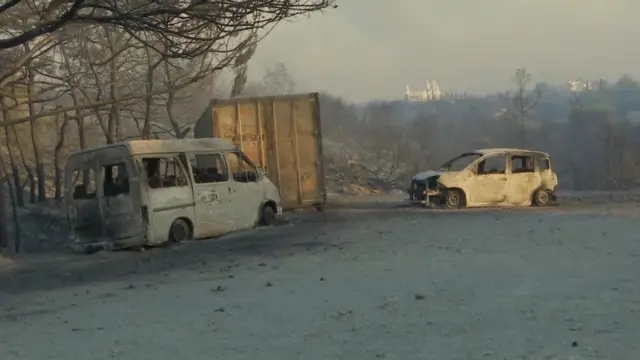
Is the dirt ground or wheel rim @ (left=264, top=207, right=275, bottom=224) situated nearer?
the dirt ground

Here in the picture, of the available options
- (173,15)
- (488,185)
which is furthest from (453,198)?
(173,15)

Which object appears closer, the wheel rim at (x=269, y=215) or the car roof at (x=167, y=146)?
the car roof at (x=167, y=146)

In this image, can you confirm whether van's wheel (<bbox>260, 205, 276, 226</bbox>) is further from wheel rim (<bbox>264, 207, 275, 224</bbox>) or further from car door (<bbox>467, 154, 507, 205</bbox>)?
car door (<bbox>467, 154, 507, 205</bbox>)

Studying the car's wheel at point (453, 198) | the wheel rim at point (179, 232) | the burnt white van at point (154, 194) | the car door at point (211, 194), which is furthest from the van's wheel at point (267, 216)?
the car's wheel at point (453, 198)

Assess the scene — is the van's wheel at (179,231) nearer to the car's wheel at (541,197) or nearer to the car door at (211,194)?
the car door at (211,194)

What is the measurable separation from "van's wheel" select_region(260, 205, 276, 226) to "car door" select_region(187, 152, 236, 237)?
102 cm

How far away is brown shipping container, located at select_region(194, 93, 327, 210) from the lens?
19.4 metres

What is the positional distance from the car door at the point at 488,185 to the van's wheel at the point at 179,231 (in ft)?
26.4

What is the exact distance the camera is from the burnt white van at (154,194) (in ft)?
44.7

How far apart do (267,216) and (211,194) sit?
1.91 m

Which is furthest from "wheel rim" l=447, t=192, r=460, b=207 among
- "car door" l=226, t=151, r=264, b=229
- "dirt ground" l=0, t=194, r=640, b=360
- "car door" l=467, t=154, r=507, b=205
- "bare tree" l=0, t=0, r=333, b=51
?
"bare tree" l=0, t=0, r=333, b=51

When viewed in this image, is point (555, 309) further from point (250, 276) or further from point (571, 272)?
point (250, 276)

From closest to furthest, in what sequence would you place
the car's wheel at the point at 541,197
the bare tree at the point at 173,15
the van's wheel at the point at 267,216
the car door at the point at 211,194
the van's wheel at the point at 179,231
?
the bare tree at the point at 173,15 → the van's wheel at the point at 179,231 → the car door at the point at 211,194 → the van's wheel at the point at 267,216 → the car's wheel at the point at 541,197

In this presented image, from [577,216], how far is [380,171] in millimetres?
46594
